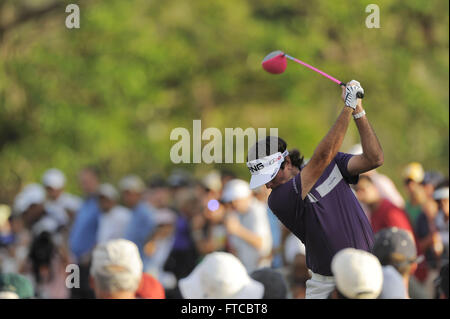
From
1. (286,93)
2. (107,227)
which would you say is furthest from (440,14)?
(107,227)

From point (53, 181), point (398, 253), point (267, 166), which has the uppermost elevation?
point (53, 181)

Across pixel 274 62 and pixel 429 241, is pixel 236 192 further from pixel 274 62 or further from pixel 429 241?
pixel 274 62

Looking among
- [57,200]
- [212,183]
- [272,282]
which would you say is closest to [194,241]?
[212,183]

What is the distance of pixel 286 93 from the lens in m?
19.6

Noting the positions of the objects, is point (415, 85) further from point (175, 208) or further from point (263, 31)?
point (175, 208)

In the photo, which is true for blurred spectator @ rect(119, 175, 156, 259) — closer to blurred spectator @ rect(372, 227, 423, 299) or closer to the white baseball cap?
blurred spectator @ rect(372, 227, 423, 299)

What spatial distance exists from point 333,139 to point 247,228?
16.0ft

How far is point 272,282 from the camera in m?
6.85

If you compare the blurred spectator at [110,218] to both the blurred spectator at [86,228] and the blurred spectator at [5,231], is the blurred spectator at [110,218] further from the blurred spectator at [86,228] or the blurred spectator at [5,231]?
the blurred spectator at [5,231]

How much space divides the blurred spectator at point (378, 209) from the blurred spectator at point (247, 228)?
133 centimetres

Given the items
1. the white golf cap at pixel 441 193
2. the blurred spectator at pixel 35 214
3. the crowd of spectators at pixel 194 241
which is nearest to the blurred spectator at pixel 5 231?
the crowd of spectators at pixel 194 241

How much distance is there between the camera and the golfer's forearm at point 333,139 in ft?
18.1
